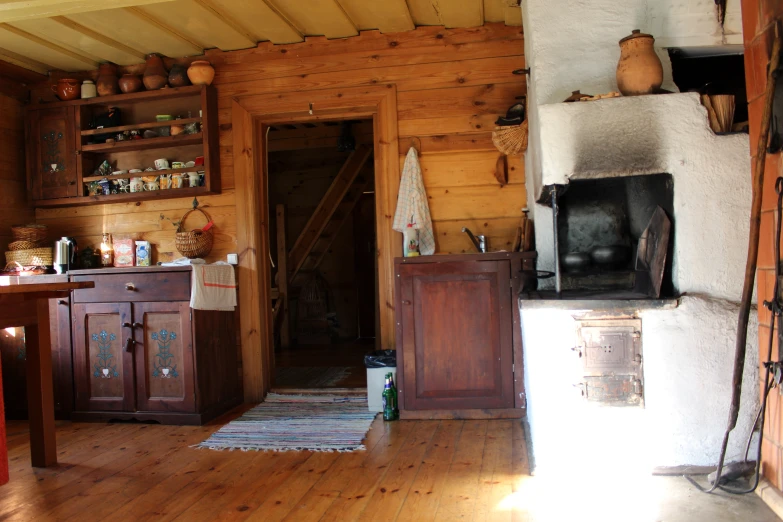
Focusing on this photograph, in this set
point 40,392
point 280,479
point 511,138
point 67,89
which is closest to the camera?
point 280,479

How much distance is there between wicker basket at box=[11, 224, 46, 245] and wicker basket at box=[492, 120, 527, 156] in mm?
3074

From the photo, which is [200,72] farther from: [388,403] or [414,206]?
[388,403]

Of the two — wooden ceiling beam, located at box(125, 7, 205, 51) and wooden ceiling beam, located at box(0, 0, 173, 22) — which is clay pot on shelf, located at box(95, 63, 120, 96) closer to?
wooden ceiling beam, located at box(125, 7, 205, 51)

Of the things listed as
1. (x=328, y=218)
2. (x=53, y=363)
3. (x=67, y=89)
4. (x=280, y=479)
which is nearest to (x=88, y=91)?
(x=67, y=89)

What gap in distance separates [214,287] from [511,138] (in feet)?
6.45

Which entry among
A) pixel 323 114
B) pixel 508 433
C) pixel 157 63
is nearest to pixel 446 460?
pixel 508 433

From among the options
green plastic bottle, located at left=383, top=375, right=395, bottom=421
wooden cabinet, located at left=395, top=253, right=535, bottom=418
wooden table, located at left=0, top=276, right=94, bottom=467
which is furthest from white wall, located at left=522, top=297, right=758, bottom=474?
wooden table, located at left=0, top=276, right=94, bottom=467

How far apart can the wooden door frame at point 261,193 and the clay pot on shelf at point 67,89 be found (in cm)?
111

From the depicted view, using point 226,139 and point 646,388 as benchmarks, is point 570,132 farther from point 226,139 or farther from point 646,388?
point 226,139

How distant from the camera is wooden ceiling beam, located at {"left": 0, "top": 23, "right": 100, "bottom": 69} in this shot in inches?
137

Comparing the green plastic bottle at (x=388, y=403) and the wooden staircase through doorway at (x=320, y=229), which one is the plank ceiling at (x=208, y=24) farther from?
the wooden staircase through doorway at (x=320, y=229)

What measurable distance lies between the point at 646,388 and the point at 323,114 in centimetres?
259

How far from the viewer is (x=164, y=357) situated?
11.5ft

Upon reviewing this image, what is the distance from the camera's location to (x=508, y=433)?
120 inches
